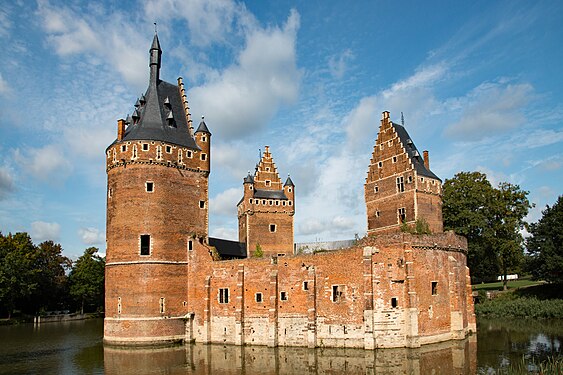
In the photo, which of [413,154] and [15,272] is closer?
[413,154]

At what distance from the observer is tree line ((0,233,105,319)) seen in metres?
52.5

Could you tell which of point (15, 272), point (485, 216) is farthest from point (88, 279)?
point (485, 216)

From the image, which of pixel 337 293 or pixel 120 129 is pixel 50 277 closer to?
pixel 120 129

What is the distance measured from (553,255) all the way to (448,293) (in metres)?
17.2

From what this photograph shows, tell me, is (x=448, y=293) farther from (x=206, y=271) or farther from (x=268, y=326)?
(x=206, y=271)

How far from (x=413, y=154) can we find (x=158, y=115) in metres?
22.7

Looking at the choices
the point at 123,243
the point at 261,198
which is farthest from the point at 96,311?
the point at 123,243

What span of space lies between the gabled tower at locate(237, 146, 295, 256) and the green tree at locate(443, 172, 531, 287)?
53.3 ft

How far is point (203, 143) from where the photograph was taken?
3644 centimetres

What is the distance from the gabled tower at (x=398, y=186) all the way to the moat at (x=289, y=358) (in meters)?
12.2

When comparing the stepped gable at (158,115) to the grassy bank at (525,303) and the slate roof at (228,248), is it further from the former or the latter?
the grassy bank at (525,303)

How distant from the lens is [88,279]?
61875mm

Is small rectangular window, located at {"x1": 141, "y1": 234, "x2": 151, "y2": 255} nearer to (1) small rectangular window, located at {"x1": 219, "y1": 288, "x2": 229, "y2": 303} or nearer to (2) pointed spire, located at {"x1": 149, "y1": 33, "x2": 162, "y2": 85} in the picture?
(1) small rectangular window, located at {"x1": 219, "y1": 288, "x2": 229, "y2": 303}

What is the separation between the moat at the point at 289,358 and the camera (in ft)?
73.6
